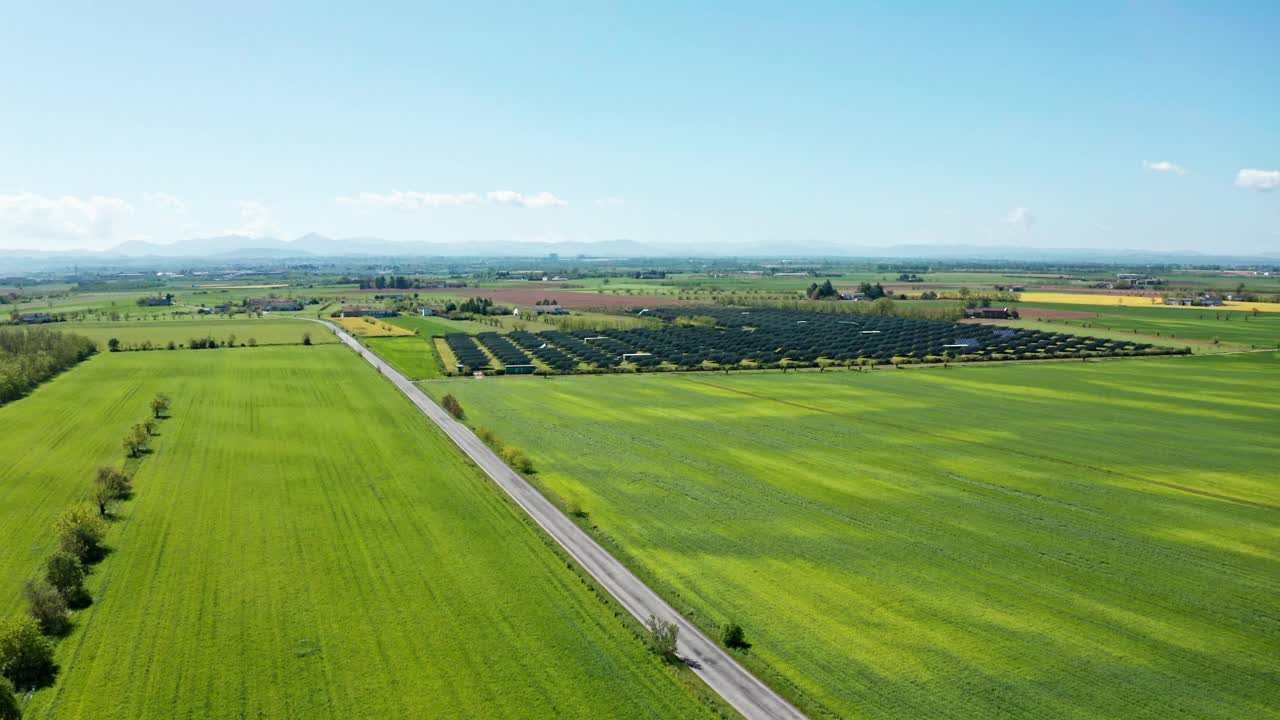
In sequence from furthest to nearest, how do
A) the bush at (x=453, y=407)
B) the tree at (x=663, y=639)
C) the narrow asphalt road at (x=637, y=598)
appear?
the bush at (x=453, y=407), the tree at (x=663, y=639), the narrow asphalt road at (x=637, y=598)

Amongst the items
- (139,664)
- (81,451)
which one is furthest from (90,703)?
(81,451)

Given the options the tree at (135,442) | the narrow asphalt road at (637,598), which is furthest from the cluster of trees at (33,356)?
the narrow asphalt road at (637,598)

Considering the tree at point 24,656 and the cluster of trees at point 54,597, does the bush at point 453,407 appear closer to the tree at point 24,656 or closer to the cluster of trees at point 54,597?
the cluster of trees at point 54,597

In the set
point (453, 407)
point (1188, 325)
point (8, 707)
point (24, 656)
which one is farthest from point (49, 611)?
point (1188, 325)

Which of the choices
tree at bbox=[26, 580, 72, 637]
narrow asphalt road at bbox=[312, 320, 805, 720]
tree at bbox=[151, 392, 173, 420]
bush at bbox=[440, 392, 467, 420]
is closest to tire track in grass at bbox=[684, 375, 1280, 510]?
bush at bbox=[440, 392, 467, 420]

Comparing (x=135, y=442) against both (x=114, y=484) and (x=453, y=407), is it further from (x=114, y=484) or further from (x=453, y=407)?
(x=453, y=407)

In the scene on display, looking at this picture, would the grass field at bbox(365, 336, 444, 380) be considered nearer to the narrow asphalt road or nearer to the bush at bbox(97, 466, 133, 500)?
the narrow asphalt road
